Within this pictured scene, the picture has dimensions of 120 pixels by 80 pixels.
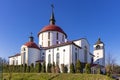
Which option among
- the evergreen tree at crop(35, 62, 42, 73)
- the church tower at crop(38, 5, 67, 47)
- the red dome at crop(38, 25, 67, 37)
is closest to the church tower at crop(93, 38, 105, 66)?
the church tower at crop(38, 5, 67, 47)

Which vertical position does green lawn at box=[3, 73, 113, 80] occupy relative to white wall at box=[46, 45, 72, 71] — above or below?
below

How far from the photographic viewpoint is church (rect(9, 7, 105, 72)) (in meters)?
44.1

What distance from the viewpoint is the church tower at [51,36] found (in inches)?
2055

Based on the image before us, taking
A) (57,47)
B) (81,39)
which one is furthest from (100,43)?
(57,47)

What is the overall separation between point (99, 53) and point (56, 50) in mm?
12779

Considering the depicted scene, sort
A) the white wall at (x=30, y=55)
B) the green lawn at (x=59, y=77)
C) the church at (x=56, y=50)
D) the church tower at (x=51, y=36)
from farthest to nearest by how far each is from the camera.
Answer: the church tower at (x=51, y=36) < the white wall at (x=30, y=55) < the church at (x=56, y=50) < the green lawn at (x=59, y=77)

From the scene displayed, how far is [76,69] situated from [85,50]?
693 centimetres

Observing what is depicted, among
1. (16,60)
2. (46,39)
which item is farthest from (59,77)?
(16,60)

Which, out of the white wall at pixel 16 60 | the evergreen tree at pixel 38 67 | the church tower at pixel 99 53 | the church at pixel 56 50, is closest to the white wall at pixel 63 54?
the church at pixel 56 50

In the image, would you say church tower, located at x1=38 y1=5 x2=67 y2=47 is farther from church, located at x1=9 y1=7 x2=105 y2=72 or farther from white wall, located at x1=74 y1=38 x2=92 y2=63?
white wall, located at x1=74 y1=38 x2=92 y2=63

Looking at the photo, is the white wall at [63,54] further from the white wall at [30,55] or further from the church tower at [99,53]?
the church tower at [99,53]

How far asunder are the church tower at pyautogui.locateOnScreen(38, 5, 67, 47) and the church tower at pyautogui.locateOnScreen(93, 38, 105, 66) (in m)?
8.77

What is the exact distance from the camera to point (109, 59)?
49.7 m

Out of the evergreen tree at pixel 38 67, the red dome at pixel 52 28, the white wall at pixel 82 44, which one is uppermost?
the red dome at pixel 52 28
